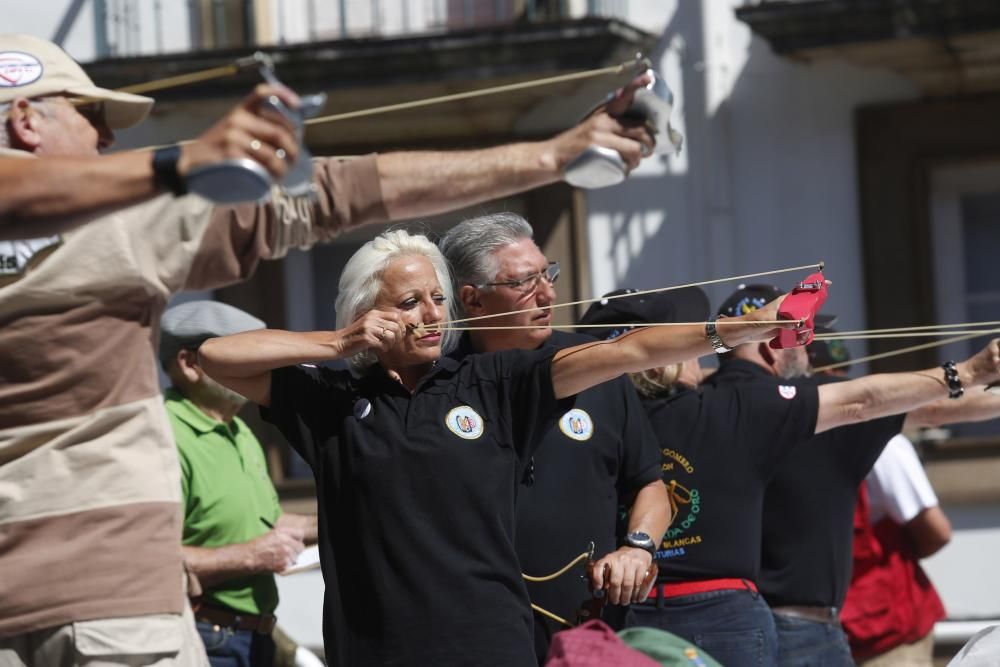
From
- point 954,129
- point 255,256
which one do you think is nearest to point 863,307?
point 954,129

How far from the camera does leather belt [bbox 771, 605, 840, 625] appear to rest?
460 cm

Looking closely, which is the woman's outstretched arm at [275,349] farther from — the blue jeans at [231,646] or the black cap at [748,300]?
the black cap at [748,300]

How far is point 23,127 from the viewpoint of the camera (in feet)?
9.57

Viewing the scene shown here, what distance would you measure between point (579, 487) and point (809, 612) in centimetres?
112

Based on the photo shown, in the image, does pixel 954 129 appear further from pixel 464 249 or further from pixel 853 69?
pixel 464 249

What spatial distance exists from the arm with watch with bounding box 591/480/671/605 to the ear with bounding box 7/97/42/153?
1.52m

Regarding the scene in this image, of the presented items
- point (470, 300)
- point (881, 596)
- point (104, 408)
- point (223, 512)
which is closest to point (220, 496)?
point (223, 512)

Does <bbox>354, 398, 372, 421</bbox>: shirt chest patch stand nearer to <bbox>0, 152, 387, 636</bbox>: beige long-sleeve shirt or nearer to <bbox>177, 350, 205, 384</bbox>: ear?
<bbox>0, 152, 387, 636</bbox>: beige long-sleeve shirt

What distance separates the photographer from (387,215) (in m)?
2.74

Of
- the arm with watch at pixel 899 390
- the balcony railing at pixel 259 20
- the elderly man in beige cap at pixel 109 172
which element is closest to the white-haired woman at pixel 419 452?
the elderly man in beige cap at pixel 109 172

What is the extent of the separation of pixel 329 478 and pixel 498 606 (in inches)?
17.5

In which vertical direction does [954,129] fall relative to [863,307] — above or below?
above

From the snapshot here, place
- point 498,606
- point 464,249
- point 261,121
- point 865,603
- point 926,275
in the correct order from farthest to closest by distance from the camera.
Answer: point 926,275
point 865,603
point 464,249
point 498,606
point 261,121

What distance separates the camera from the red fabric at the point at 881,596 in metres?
5.35
